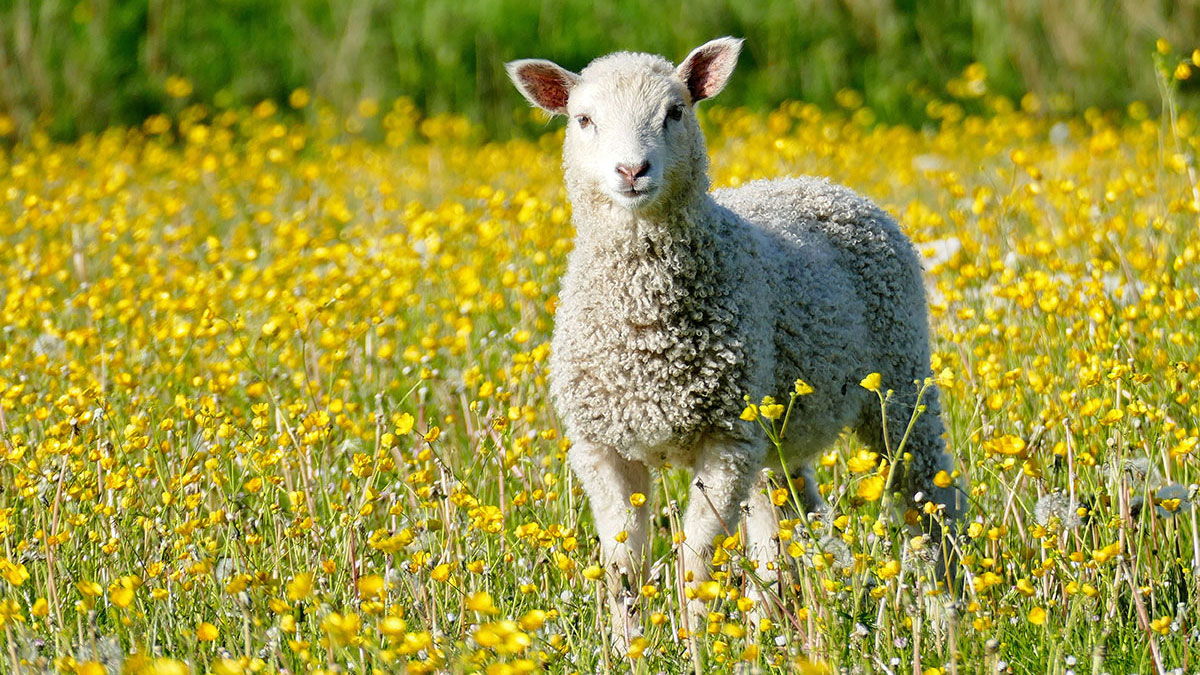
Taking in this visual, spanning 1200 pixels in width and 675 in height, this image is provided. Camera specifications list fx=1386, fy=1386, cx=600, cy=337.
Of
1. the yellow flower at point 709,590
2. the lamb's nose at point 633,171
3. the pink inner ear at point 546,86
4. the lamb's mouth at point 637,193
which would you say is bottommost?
the yellow flower at point 709,590

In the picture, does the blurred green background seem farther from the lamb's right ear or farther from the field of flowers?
the lamb's right ear

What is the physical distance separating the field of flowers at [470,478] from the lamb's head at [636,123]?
0.68 m

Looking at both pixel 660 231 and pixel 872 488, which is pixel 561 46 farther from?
pixel 872 488

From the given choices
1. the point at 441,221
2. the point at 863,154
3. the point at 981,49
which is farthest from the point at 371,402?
the point at 981,49

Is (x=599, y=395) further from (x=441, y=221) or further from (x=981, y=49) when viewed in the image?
(x=981, y=49)

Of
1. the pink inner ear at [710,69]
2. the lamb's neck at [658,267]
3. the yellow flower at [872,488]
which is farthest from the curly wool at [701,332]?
the yellow flower at [872,488]

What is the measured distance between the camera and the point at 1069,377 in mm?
4559

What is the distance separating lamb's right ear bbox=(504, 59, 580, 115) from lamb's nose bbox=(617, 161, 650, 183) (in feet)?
1.89

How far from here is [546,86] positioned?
402 centimetres

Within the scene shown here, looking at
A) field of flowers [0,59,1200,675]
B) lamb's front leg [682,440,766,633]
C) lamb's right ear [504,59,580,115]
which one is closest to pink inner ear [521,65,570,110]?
lamb's right ear [504,59,580,115]

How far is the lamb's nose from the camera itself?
11.2 feet

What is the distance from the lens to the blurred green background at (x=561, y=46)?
11.9m

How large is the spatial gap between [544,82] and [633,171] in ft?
2.38

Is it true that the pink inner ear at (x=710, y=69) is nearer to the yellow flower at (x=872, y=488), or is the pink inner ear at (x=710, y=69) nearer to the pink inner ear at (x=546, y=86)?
the pink inner ear at (x=546, y=86)
